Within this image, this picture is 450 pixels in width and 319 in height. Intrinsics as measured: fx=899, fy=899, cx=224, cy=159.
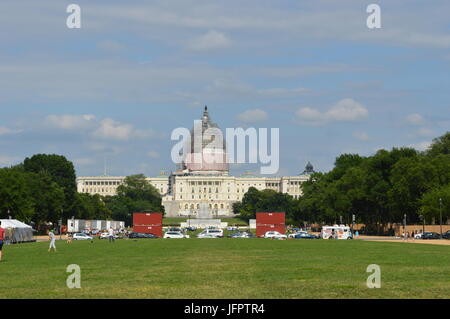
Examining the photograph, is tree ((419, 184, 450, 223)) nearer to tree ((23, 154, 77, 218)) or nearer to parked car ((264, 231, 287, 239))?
parked car ((264, 231, 287, 239))

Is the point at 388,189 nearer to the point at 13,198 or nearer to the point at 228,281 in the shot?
the point at 13,198

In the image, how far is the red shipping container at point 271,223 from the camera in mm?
107125

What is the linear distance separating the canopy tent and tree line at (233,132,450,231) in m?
43.4

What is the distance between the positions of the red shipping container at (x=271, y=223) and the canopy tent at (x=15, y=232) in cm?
3212

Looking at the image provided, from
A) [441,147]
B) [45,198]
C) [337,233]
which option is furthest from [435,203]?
[45,198]

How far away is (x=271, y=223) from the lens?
10800 cm

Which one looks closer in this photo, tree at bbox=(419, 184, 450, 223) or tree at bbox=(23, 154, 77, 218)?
tree at bbox=(419, 184, 450, 223)

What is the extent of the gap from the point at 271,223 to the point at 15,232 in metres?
38.1

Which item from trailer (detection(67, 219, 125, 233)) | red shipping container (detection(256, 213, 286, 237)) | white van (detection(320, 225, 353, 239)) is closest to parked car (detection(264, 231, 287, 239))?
red shipping container (detection(256, 213, 286, 237))

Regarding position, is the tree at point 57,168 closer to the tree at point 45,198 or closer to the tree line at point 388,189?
the tree at point 45,198

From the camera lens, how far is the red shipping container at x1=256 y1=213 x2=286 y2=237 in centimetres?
10712

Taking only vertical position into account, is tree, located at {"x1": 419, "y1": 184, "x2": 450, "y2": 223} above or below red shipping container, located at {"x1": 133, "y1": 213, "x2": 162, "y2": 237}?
above

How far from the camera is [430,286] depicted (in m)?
22.6
